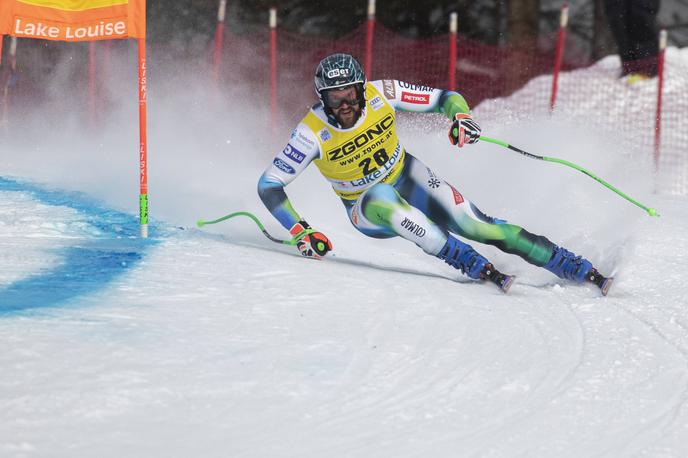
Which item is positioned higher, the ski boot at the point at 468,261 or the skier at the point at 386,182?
the skier at the point at 386,182

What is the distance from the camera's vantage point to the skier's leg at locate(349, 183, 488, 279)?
5.60 meters

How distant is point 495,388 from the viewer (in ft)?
11.9

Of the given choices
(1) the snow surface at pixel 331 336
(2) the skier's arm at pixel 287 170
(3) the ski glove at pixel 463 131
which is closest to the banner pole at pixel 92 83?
(1) the snow surface at pixel 331 336

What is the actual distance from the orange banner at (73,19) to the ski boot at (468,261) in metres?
2.79

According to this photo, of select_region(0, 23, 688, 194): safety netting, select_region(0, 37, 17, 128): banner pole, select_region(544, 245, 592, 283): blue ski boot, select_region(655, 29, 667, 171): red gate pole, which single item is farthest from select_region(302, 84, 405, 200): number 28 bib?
select_region(0, 37, 17, 128): banner pole

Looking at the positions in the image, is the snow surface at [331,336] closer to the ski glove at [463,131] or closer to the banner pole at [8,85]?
the ski glove at [463,131]

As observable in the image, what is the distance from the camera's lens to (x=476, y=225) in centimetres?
580

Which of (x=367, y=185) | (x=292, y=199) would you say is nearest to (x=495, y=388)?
(x=367, y=185)

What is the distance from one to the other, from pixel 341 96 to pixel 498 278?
1488 millimetres

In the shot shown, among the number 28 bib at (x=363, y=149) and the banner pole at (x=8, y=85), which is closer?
the number 28 bib at (x=363, y=149)

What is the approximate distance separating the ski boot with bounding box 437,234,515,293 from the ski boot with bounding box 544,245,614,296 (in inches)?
14.6

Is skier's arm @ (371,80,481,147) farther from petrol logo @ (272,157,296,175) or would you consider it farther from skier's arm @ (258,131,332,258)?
petrol logo @ (272,157,296,175)

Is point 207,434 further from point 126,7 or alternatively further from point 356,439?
point 126,7

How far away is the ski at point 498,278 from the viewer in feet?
17.7
